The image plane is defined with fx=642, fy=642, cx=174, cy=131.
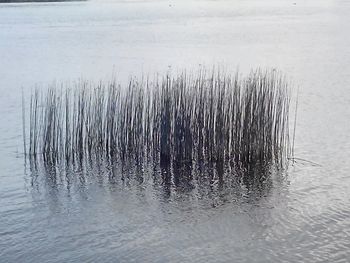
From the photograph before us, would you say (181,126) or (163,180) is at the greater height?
(181,126)

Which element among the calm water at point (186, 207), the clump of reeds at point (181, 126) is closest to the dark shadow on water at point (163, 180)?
the calm water at point (186, 207)

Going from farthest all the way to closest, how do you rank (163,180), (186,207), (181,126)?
(181,126)
(163,180)
(186,207)

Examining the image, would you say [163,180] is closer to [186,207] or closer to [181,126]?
[181,126]

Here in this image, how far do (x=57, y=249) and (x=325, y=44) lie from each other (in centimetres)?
2291

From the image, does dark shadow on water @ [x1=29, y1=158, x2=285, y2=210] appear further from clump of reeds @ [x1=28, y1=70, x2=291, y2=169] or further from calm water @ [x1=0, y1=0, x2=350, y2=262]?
clump of reeds @ [x1=28, y1=70, x2=291, y2=169]

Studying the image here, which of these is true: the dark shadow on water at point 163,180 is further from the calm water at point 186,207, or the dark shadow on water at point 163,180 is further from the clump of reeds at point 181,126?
the clump of reeds at point 181,126

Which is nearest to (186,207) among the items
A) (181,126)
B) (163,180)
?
(163,180)

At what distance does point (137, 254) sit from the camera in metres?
7.51

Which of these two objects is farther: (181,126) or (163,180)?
(181,126)

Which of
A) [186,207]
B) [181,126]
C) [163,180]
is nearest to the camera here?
[186,207]

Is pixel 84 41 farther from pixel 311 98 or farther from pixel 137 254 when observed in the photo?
pixel 137 254

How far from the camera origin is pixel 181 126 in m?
10.2

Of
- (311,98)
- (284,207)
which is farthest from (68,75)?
(284,207)

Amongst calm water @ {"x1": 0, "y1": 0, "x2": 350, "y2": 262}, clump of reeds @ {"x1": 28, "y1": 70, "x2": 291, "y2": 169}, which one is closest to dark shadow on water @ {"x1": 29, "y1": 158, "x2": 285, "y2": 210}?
calm water @ {"x1": 0, "y1": 0, "x2": 350, "y2": 262}
